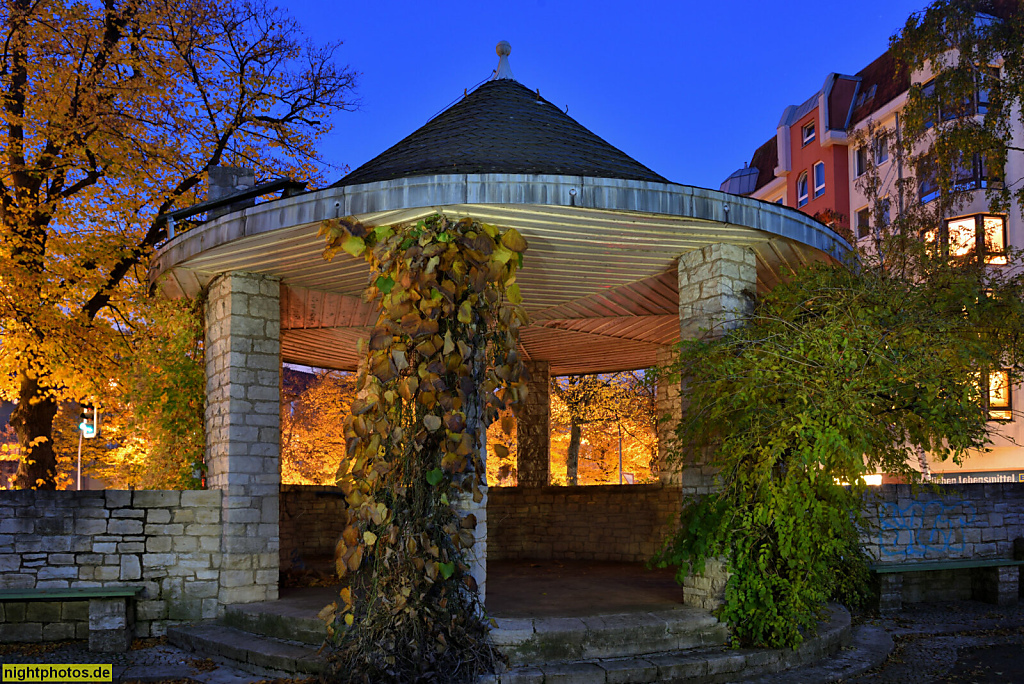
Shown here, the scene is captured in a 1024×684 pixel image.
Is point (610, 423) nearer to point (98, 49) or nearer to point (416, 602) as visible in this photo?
point (98, 49)

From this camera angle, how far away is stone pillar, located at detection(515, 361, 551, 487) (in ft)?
44.7

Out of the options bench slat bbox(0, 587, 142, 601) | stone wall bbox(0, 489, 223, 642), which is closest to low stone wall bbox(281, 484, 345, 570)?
stone wall bbox(0, 489, 223, 642)

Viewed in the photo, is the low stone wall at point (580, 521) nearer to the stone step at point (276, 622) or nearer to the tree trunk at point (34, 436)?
the stone step at point (276, 622)

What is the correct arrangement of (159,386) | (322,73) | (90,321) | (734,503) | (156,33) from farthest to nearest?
(322,73), (156,33), (90,321), (159,386), (734,503)

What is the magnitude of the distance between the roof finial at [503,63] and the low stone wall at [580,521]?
5692 millimetres

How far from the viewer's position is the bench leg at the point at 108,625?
715 cm

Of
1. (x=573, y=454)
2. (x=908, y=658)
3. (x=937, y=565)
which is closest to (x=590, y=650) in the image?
(x=908, y=658)

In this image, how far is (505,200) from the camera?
20.5 feet

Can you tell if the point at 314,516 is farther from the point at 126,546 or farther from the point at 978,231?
the point at 978,231

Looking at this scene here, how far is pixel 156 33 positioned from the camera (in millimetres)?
14359

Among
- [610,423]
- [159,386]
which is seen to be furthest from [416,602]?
[610,423]

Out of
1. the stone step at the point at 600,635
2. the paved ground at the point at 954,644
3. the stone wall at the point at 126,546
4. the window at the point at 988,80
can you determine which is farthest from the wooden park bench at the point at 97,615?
the window at the point at 988,80

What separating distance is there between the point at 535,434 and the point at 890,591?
5.86 m

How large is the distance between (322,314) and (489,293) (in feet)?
14.3
